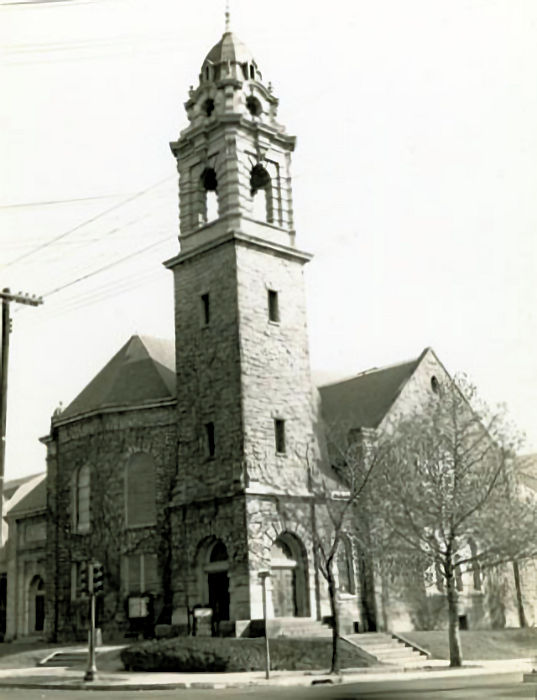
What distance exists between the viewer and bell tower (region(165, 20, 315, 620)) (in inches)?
1304

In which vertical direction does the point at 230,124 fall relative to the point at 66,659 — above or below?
above

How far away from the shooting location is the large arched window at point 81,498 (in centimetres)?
3819

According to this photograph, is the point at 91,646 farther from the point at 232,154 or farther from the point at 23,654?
the point at 232,154

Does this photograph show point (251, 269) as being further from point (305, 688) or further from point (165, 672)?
point (305, 688)

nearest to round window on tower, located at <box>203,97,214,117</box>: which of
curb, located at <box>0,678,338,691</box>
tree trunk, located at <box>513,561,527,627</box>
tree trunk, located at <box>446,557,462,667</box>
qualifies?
tree trunk, located at <box>446,557,462,667</box>

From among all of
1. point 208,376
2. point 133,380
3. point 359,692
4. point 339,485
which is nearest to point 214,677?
point 359,692

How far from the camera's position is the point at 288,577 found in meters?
33.4

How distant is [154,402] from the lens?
121ft

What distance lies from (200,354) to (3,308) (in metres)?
10.6

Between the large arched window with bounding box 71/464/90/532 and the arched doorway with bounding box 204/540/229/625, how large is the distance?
22.8ft

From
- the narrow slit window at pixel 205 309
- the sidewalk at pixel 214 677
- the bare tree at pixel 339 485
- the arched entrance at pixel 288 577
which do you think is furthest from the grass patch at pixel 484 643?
the narrow slit window at pixel 205 309

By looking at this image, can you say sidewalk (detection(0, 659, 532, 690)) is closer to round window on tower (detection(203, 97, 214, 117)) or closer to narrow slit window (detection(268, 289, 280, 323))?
narrow slit window (detection(268, 289, 280, 323))

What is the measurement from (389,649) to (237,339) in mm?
12545

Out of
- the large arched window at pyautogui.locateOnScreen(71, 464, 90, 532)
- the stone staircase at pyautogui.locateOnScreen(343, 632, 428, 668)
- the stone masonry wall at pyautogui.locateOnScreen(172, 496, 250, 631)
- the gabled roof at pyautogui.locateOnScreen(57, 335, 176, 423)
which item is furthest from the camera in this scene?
the large arched window at pyautogui.locateOnScreen(71, 464, 90, 532)
